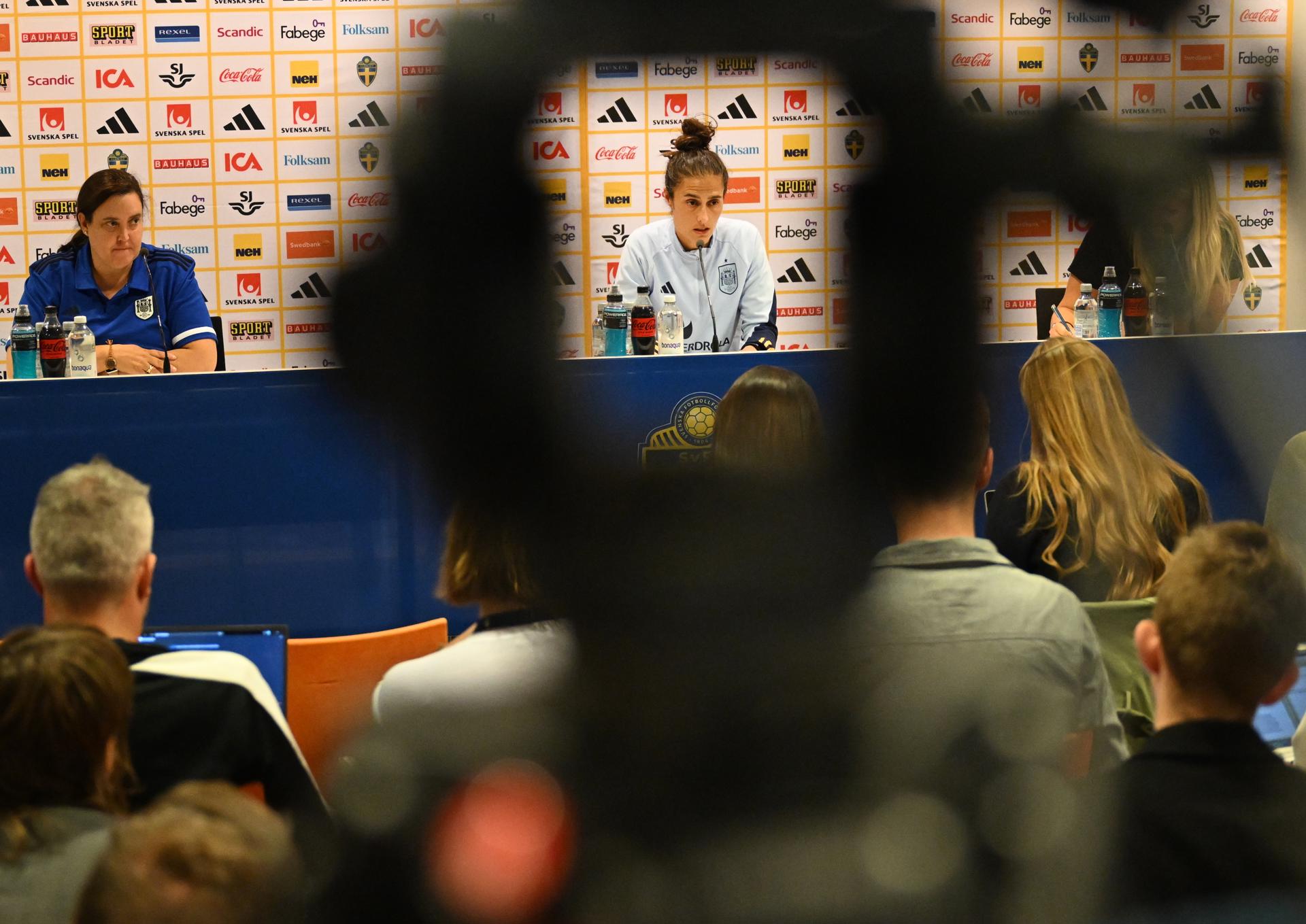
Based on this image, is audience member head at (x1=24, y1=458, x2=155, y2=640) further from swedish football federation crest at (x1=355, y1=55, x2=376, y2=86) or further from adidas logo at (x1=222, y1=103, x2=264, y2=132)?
adidas logo at (x1=222, y1=103, x2=264, y2=132)

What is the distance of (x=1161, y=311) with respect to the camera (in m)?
0.25

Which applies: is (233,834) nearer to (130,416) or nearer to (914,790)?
(914,790)

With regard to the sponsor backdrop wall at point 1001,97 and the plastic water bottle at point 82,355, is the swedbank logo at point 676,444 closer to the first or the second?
the sponsor backdrop wall at point 1001,97

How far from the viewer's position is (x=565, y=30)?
8.8 inches

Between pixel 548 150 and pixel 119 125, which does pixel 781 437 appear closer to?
pixel 548 150

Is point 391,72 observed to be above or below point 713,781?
above

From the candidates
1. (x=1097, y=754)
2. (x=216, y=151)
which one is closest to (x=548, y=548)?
(x=1097, y=754)

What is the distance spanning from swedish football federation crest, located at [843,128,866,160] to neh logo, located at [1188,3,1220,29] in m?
0.06

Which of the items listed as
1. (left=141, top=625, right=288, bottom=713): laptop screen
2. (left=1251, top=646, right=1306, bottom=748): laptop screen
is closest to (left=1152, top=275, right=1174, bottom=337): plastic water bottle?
(left=1251, top=646, right=1306, bottom=748): laptop screen

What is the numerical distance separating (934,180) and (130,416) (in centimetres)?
233

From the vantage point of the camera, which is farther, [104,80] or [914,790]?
[104,80]

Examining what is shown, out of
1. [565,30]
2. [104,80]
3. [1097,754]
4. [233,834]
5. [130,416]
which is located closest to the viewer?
[565,30]

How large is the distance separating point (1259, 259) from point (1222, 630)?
1.64 ft

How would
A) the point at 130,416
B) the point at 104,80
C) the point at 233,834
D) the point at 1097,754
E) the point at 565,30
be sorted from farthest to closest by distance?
the point at 104,80
the point at 130,416
the point at 233,834
the point at 1097,754
the point at 565,30
